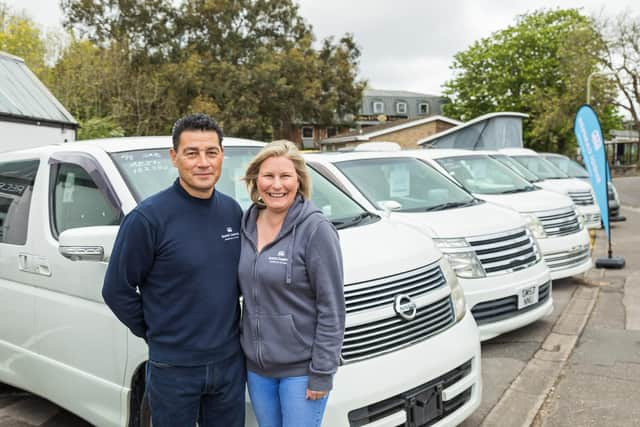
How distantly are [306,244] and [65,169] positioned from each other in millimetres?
2044

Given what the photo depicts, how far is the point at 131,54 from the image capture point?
30844 millimetres

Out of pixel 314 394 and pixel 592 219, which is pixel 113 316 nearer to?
pixel 314 394

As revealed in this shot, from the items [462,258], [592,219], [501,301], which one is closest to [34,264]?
[462,258]

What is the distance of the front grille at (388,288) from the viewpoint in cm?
277

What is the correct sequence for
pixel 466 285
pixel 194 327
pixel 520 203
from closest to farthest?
pixel 194 327
pixel 466 285
pixel 520 203

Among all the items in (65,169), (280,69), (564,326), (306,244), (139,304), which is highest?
(280,69)

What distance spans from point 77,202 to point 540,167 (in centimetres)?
1141

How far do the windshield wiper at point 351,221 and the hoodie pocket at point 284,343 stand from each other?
54.8 inches

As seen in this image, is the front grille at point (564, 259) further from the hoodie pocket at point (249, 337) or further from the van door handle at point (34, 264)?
the van door handle at point (34, 264)

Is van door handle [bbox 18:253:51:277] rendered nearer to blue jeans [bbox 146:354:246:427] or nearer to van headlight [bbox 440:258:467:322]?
blue jeans [bbox 146:354:246:427]

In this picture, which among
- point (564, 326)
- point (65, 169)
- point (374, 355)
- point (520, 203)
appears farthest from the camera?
point (520, 203)

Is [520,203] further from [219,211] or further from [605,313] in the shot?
[219,211]

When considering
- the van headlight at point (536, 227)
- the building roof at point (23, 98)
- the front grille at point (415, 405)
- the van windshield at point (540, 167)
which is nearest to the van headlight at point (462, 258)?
the front grille at point (415, 405)

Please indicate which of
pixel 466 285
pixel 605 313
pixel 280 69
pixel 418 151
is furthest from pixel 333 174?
pixel 280 69
